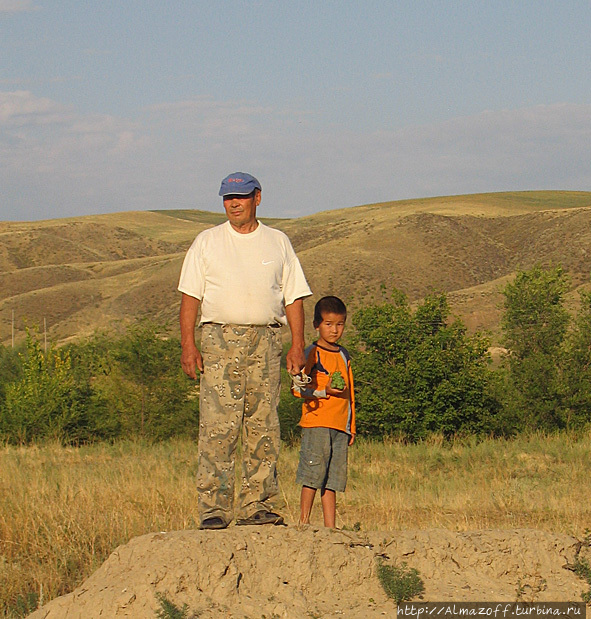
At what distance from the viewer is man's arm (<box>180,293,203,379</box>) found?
5188mm

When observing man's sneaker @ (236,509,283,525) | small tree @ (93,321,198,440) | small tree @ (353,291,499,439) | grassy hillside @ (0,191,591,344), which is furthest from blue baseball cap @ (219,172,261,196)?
grassy hillside @ (0,191,591,344)

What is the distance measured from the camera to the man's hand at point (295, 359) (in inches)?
212

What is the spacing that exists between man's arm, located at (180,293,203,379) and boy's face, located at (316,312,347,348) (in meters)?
0.98

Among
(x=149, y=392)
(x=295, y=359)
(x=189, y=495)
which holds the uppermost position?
(x=295, y=359)

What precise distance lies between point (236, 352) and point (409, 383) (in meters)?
12.6

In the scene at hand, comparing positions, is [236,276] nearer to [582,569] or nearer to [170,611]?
[170,611]

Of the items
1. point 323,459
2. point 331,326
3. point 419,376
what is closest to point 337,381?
point 331,326

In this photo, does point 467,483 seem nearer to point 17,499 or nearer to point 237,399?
point 17,499

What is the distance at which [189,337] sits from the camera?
17.2ft

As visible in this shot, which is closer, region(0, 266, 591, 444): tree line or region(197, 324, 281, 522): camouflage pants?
region(197, 324, 281, 522): camouflage pants

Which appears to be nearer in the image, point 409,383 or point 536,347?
point 409,383

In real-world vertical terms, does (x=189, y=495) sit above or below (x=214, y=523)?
below

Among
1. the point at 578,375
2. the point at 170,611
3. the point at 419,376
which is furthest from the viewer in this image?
the point at 578,375

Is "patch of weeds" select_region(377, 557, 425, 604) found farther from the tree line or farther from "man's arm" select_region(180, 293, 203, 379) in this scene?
the tree line
